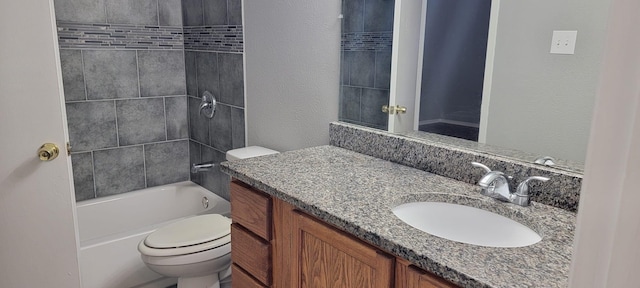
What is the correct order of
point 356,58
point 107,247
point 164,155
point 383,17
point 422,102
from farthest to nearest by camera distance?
point 164,155
point 107,247
point 356,58
point 383,17
point 422,102

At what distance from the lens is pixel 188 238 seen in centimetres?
199

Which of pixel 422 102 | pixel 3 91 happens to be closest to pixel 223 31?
pixel 3 91

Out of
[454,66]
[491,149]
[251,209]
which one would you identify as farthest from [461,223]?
[251,209]

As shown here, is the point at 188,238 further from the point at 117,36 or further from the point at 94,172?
the point at 117,36

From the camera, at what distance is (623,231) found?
0.33 m

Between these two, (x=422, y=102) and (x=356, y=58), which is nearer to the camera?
(x=422, y=102)

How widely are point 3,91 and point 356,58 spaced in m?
1.27

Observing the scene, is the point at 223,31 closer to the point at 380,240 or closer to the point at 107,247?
the point at 107,247

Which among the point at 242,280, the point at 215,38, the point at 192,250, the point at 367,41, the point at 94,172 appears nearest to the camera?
the point at 242,280

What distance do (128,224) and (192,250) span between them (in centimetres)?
109

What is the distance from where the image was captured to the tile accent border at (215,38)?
7.77 ft

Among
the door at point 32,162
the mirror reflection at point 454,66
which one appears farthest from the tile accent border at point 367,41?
the door at point 32,162

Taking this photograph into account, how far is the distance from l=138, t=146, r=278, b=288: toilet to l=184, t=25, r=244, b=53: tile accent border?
626 mm

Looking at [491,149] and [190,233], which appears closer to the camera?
[491,149]
